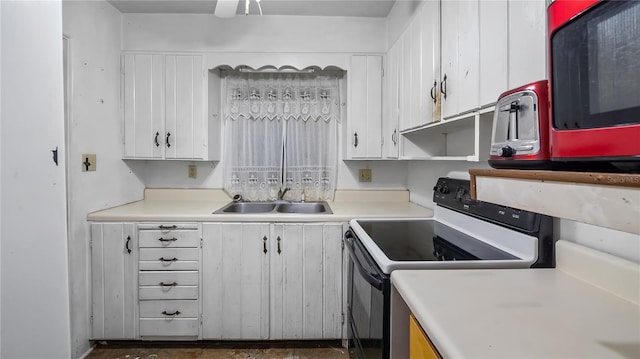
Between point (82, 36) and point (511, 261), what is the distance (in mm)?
2682

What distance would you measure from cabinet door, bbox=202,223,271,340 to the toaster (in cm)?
146

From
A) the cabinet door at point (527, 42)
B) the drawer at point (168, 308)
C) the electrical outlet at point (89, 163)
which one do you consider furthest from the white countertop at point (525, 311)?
the electrical outlet at point (89, 163)

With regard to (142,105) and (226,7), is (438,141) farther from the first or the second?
(142,105)

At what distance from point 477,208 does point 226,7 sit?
73.4 inches

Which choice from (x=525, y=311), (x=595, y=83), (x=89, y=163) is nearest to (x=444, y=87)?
(x=595, y=83)

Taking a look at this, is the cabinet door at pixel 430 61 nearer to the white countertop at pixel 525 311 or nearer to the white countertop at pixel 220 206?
the white countertop at pixel 220 206

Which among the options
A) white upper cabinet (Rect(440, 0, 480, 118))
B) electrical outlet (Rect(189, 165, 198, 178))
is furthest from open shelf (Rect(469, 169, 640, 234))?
electrical outlet (Rect(189, 165, 198, 178))

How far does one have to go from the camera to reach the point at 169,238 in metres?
1.94

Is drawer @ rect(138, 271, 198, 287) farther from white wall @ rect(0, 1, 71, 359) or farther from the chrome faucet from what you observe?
white wall @ rect(0, 1, 71, 359)

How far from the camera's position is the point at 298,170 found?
2.52 meters

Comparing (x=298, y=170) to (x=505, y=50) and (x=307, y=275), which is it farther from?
(x=505, y=50)

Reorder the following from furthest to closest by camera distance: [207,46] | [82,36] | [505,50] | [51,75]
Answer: [207,46]
[82,36]
[505,50]
[51,75]

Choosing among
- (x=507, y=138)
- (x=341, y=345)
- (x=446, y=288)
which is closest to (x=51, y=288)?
(x=446, y=288)

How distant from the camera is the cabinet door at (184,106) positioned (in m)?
2.29
